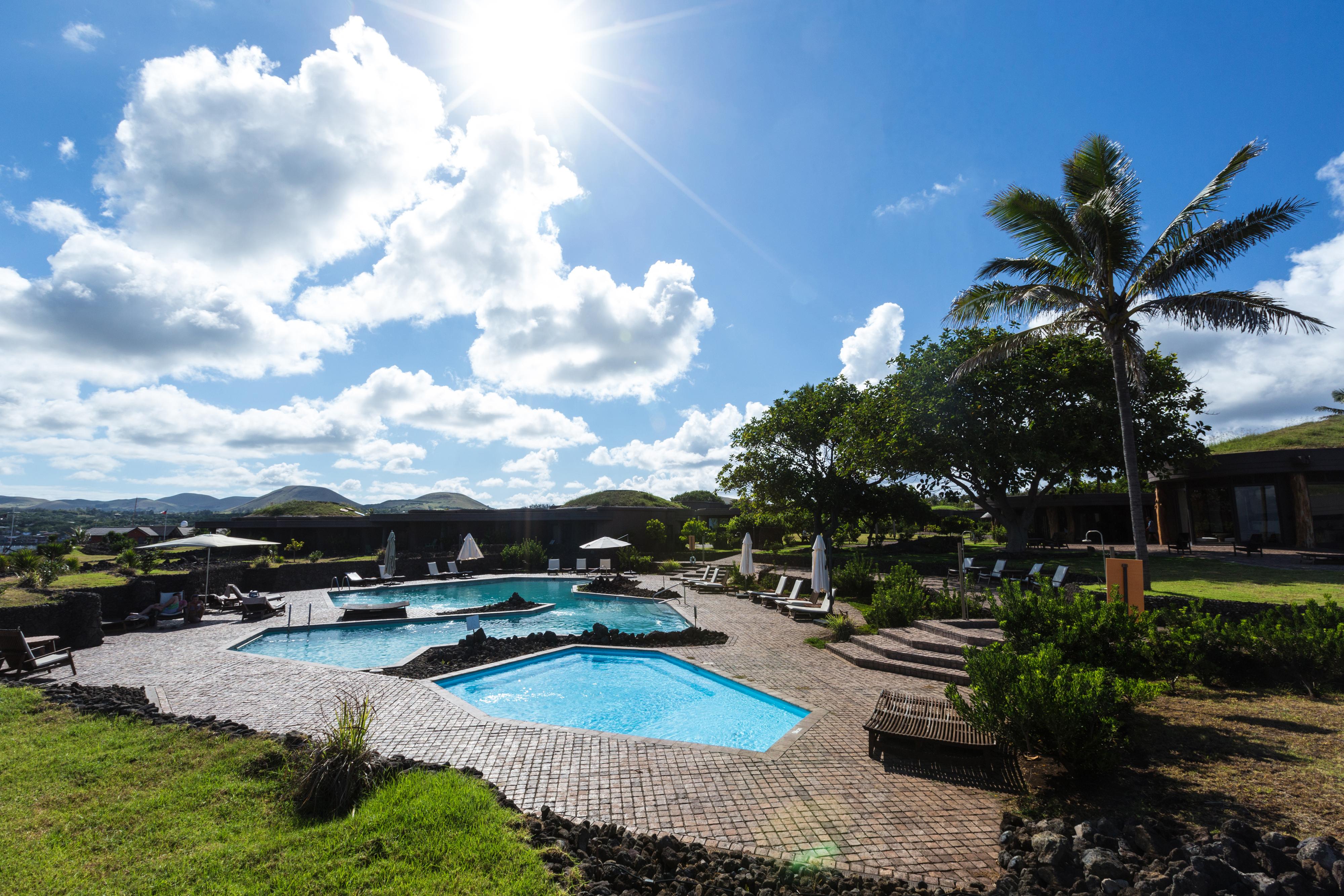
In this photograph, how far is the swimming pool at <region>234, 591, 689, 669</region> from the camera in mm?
12789

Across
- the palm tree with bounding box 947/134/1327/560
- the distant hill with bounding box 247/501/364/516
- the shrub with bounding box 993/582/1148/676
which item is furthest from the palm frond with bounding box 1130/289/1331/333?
the distant hill with bounding box 247/501/364/516

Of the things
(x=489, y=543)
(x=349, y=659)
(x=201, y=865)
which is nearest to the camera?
(x=201, y=865)

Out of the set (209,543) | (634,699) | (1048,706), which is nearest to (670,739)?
(634,699)

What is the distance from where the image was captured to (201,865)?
12.6 feet

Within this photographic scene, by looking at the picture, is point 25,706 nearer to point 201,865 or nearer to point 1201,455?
point 201,865

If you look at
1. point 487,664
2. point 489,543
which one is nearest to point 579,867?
point 487,664

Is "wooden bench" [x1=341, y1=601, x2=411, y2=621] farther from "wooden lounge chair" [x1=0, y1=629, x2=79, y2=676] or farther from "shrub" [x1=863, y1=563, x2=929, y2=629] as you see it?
"shrub" [x1=863, y1=563, x2=929, y2=629]

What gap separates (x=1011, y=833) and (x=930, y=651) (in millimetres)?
5987

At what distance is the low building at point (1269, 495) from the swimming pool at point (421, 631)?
20387 millimetres

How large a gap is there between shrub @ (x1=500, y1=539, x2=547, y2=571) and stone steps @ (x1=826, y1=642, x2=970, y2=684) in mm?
19479

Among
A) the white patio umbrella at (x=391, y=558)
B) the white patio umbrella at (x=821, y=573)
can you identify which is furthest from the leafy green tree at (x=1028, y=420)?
the white patio umbrella at (x=391, y=558)

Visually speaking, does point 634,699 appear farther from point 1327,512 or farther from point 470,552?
point 1327,512

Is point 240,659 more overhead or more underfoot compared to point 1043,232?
more underfoot

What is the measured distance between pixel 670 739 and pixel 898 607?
6097 mm
